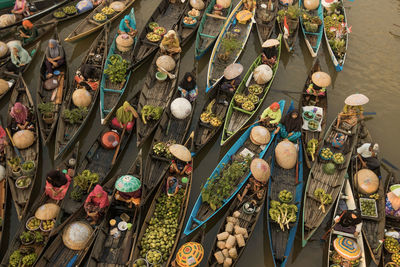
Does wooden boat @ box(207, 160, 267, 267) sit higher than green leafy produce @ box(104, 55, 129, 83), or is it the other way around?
green leafy produce @ box(104, 55, 129, 83)

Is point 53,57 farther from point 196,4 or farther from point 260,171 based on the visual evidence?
point 260,171

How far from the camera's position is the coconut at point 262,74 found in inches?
578

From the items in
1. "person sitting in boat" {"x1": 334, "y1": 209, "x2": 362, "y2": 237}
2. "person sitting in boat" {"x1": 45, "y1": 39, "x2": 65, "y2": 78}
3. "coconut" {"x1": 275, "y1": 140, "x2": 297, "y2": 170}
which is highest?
"person sitting in boat" {"x1": 45, "y1": 39, "x2": 65, "y2": 78}

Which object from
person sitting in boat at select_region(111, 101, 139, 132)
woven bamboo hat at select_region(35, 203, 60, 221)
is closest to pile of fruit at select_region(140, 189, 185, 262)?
woven bamboo hat at select_region(35, 203, 60, 221)

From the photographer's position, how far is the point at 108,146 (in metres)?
12.1

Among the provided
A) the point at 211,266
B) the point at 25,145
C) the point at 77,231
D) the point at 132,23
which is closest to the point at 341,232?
the point at 211,266

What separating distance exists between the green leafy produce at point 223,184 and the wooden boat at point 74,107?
20.2 ft

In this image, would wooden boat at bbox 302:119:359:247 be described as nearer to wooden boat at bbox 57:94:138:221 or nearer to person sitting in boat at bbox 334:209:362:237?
person sitting in boat at bbox 334:209:362:237

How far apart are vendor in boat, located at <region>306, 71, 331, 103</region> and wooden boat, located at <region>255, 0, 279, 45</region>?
442cm

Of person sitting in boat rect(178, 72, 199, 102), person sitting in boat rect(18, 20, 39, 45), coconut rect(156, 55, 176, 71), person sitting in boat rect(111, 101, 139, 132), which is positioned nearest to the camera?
person sitting in boat rect(111, 101, 139, 132)

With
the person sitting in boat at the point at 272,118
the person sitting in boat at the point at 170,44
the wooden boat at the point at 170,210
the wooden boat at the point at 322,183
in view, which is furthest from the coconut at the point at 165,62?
the wooden boat at the point at 322,183

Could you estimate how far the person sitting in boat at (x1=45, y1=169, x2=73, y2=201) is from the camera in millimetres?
10141

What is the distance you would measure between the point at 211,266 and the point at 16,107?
993 centimetres

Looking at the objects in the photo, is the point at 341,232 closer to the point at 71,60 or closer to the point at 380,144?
the point at 380,144
